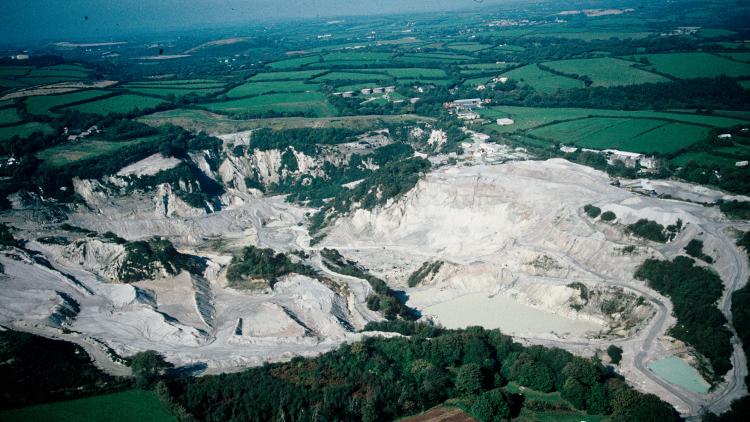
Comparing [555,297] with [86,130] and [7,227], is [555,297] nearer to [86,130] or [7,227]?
[7,227]

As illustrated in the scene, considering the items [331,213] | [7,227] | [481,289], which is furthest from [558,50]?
[7,227]

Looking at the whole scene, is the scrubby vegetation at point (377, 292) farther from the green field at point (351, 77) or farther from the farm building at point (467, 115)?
the green field at point (351, 77)

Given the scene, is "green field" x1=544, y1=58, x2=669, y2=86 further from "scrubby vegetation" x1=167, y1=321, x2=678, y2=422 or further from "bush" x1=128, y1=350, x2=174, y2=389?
"bush" x1=128, y1=350, x2=174, y2=389

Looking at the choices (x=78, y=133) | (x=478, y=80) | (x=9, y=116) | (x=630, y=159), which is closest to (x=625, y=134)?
(x=630, y=159)

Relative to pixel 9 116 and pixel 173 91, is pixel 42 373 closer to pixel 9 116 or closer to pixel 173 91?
pixel 9 116

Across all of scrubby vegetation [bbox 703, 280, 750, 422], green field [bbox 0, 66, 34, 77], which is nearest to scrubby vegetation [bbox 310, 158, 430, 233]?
scrubby vegetation [bbox 703, 280, 750, 422]

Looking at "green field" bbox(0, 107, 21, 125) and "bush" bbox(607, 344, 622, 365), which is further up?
"green field" bbox(0, 107, 21, 125)
